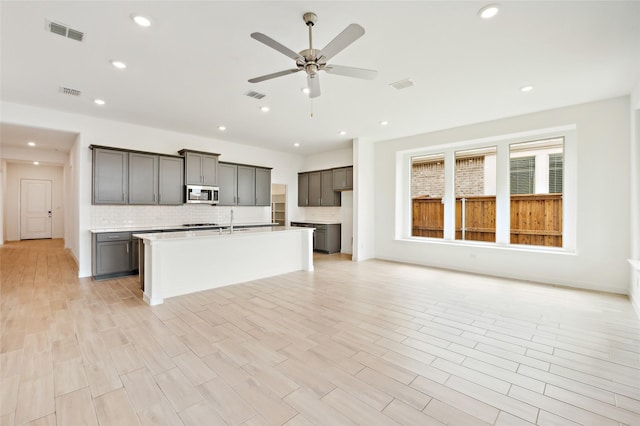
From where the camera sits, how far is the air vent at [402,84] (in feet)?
12.3

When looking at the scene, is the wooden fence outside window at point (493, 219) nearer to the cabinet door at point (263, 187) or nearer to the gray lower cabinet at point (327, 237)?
the gray lower cabinet at point (327, 237)

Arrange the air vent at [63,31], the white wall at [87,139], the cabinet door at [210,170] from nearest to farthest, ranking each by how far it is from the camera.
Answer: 1. the air vent at [63,31]
2. the white wall at [87,139]
3. the cabinet door at [210,170]

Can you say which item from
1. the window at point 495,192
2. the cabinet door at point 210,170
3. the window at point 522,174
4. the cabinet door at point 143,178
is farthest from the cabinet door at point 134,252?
the window at point 522,174

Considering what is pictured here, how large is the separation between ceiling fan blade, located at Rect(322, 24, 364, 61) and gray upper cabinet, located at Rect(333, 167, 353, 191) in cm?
524

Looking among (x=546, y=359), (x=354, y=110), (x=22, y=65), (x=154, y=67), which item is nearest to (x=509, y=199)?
(x=354, y=110)

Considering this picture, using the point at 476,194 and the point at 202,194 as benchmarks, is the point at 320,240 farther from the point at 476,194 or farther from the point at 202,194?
the point at 476,194

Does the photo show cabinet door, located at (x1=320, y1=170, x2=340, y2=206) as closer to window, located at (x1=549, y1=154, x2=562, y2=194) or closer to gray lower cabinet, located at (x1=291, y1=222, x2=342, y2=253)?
gray lower cabinet, located at (x1=291, y1=222, x2=342, y2=253)

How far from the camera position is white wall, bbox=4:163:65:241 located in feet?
32.7

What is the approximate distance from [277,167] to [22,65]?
18.6 ft

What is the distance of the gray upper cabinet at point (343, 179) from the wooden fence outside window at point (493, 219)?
1787 millimetres

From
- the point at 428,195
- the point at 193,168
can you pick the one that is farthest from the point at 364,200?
the point at 193,168

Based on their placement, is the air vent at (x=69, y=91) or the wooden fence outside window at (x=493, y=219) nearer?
the air vent at (x=69, y=91)

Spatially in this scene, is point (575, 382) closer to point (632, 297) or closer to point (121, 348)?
point (632, 297)

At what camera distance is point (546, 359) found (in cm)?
242
